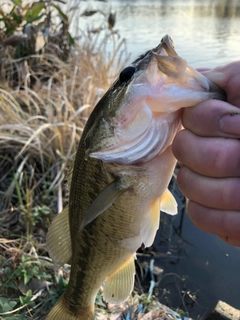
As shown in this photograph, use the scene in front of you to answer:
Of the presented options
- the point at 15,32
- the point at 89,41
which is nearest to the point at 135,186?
the point at 89,41

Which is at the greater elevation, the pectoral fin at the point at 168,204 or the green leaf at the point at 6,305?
the pectoral fin at the point at 168,204

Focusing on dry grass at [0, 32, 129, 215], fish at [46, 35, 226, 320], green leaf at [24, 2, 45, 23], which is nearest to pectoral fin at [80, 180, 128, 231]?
fish at [46, 35, 226, 320]

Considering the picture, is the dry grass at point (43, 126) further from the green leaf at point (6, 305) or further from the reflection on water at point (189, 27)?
the reflection on water at point (189, 27)

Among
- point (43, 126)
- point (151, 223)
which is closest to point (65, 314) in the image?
point (151, 223)

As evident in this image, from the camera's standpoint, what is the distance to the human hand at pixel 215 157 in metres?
1.11

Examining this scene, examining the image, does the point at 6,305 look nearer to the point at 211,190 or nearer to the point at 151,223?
the point at 151,223

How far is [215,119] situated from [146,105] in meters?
0.24

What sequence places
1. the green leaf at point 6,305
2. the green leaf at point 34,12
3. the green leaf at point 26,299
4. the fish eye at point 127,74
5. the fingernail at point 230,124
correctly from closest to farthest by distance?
the fingernail at point 230,124 < the fish eye at point 127,74 < the green leaf at point 6,305 < the green leaf at point 26,299 < the green leaf at point 34,12

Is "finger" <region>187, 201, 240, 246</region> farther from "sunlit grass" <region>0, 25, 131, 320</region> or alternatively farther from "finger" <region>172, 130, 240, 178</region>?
"sunlit grass" <region>0, 25, 131, 320</region>

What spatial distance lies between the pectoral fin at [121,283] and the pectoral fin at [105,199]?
22.1 inches

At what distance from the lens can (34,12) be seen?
583cm

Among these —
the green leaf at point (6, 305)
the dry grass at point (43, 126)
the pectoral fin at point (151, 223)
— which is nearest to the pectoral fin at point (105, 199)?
the pectoral fin at point (151, 223)

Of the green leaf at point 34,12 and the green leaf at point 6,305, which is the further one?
the green leaf at point 34,12

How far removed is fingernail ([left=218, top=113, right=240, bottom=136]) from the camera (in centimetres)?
108
